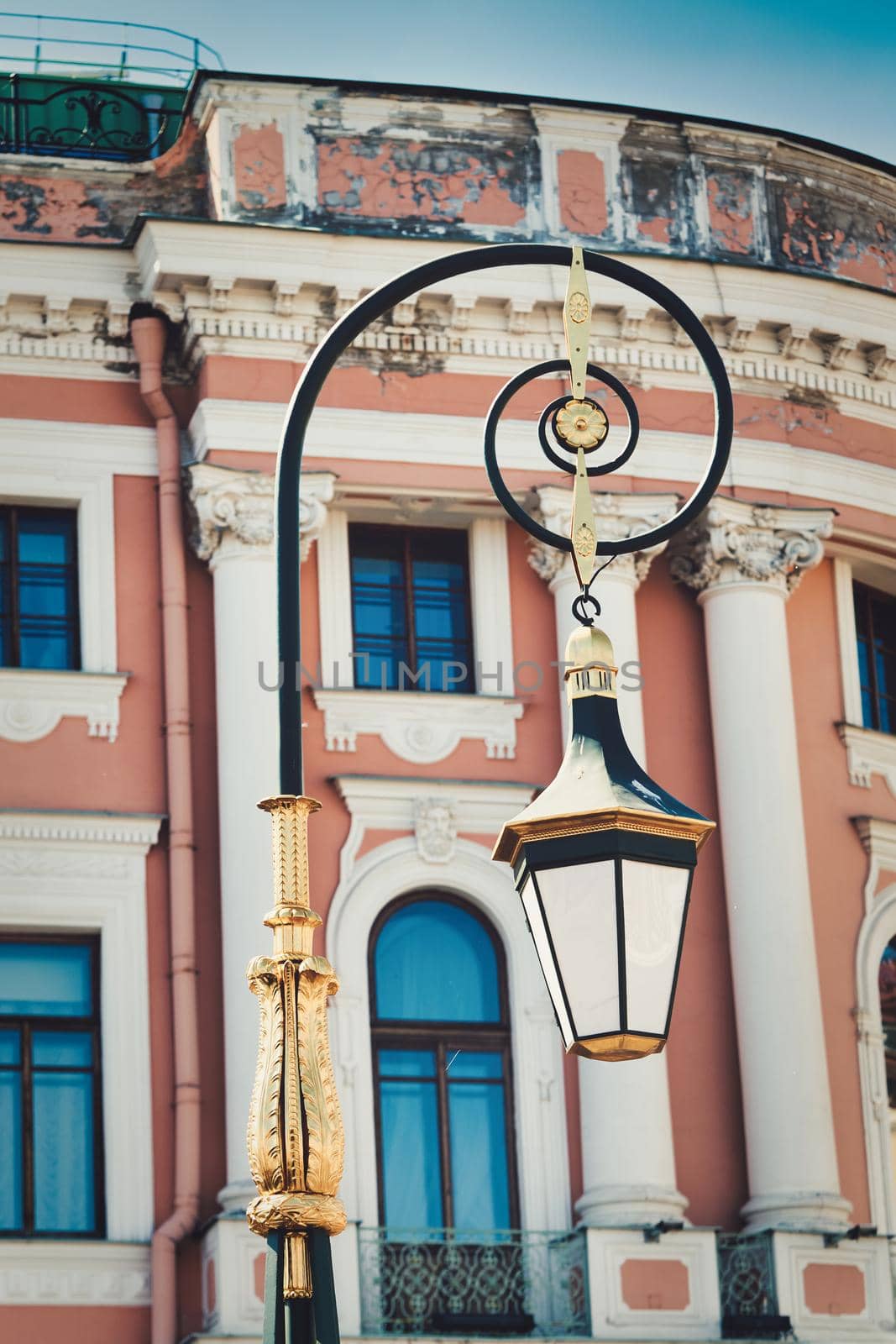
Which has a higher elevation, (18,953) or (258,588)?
(258,588)

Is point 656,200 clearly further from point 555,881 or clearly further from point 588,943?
point 588,943

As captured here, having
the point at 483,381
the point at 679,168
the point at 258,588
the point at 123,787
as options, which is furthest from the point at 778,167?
the point at 123,787

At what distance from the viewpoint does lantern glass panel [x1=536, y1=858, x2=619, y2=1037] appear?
7051mm

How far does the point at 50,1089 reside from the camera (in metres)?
17.3

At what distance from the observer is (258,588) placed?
1805cm

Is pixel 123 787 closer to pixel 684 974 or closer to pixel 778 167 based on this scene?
pixel 684 974

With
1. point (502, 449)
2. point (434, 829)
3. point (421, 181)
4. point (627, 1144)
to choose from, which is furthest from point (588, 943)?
point (421, 181)

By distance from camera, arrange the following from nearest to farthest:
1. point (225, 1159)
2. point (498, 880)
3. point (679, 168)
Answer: point (225, 1159) < point (498, 880) < point (679, 168)

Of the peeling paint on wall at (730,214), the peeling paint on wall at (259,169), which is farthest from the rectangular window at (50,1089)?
the peeling paint on wall at (730,214)

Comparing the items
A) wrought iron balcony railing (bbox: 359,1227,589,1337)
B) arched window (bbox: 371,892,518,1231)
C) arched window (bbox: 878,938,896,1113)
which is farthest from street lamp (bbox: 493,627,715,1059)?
arched window (bbox: 878,938,896,1113)

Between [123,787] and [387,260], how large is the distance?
3715 mm

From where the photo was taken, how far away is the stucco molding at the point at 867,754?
19391 mm

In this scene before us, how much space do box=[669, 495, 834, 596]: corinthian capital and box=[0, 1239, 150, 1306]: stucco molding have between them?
569 centimetres

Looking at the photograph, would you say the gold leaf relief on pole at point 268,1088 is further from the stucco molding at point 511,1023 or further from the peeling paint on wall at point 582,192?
the peeling paint on wall at point 582,192
